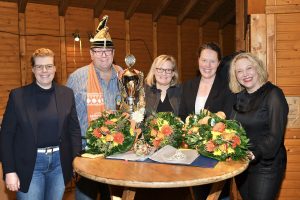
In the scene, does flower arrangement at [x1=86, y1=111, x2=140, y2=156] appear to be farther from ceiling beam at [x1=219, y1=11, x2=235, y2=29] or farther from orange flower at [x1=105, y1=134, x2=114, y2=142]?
ceiling beam at [x1=219, y1=11, x2=235, y2=29]

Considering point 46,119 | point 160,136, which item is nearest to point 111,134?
point 160,136

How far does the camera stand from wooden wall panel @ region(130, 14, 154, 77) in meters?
9.21

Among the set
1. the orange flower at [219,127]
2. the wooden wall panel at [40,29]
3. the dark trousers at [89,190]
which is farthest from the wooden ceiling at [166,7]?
the orange flower at [219,127]

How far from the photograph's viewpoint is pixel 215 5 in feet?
31.9

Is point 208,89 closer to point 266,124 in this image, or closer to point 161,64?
point 161,64

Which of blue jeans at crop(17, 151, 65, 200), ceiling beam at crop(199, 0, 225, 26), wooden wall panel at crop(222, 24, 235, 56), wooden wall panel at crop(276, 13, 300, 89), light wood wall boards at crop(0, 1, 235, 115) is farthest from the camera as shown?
wooden wall panel at crop(222, 24, 235, 56)

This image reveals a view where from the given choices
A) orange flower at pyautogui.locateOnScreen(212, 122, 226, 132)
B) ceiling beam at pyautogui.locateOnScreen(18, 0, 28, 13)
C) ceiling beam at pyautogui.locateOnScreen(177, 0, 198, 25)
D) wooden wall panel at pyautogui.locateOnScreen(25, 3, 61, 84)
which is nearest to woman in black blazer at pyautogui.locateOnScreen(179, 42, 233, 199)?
orange flower at pyautogui.locateOnScreen(212, 122, 226, 132)

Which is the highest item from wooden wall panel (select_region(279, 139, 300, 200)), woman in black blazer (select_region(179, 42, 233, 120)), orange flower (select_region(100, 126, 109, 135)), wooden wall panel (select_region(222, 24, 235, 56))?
wooden wall panel (select_region(222, 24, 235, 56))

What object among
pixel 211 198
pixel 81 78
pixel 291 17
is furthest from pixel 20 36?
pixel 211 198

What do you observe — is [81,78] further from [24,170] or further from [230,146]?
[230,146]

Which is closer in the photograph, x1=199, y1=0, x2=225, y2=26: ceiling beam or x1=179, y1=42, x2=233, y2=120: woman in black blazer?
x1=179, y1=42, x2=233, y2=120: woman in black blazer

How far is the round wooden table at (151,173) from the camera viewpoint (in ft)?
5.61

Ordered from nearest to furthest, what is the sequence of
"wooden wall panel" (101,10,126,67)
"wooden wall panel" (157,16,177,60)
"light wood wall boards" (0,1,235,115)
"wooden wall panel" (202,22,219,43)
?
"light wood wall boards" (0,1,235,115) < "wooden wall panel" (101,10,126,67) < "wooden wall panel" (157,16,177,60) < "wooden wall panel" (202,22,219,43)

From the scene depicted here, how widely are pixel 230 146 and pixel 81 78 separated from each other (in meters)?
1.41
